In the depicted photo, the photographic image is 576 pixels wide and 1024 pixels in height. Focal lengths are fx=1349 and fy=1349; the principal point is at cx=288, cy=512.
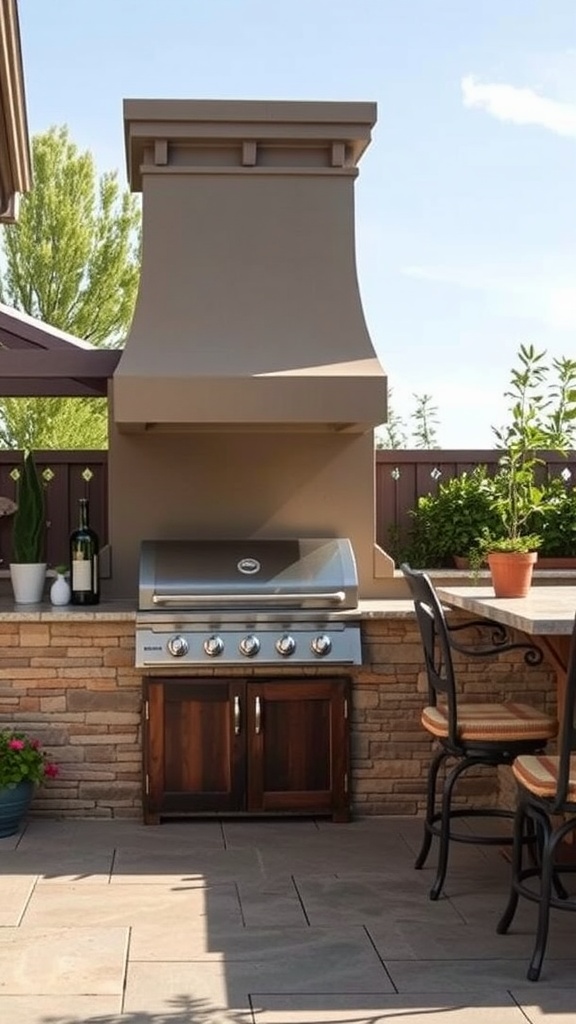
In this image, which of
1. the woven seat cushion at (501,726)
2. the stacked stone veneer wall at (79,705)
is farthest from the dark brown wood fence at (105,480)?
the woven seat cushion at (501,726)

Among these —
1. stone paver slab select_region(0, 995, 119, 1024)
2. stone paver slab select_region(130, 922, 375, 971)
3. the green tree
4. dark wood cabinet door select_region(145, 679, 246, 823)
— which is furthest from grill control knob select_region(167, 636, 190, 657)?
the green tree

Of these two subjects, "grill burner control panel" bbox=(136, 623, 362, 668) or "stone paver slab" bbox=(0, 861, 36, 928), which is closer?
"stone paver slab" bbox=(0, 861, 36, 928)

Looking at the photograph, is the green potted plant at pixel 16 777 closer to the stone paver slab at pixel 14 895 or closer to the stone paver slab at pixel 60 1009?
the stone paver slab at pixel 14 895

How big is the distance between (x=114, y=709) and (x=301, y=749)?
36.4 inches

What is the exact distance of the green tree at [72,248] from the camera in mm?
20594

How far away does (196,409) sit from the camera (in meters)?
6.38

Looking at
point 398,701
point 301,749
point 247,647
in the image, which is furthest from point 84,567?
point 398,701

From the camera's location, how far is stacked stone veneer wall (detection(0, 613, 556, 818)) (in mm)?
6516

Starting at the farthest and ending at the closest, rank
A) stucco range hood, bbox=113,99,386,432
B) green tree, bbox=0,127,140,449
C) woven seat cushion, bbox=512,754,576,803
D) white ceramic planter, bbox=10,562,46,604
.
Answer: green tree, bbox=0,127,140,449
white ceramic planter, bbox=10,562,46,604
stucco range hood, bbox=113,99,386,432
woven seat cushion, bbox=512,754,576,803

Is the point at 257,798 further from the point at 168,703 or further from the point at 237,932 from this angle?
the point at 237,932

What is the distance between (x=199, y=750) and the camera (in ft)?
21.1

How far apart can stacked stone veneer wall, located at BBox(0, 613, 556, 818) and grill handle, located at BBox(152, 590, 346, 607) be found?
228 mm

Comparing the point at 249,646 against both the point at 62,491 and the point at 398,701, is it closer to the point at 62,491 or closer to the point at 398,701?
the point at 398,701

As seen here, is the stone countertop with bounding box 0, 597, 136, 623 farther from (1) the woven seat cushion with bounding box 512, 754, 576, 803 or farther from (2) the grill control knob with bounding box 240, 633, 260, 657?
(1) the woven seat cushion with bounding box 512, 754, 576, 803
